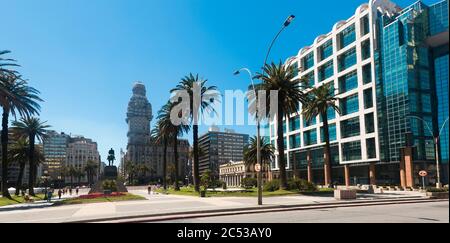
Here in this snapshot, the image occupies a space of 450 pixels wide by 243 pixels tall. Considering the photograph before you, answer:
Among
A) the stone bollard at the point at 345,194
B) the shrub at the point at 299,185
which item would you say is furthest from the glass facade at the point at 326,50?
the stone bollard at the point at 345,194

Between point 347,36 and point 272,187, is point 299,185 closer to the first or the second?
point 272,187

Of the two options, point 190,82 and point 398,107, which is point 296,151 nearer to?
point 398,107

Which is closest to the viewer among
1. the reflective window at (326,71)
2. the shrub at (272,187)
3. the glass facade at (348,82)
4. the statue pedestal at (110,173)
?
the shrub at (272,187)

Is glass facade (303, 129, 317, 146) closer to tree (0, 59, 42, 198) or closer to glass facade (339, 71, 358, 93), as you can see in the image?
glass facade (339, 71, 358, 93)

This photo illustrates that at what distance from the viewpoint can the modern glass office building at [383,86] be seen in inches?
2549

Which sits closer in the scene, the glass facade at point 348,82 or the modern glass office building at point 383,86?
the modern glass office building at point 383,86

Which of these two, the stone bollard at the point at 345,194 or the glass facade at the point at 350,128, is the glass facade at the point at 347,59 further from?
the stone bollard at the point at 345,194

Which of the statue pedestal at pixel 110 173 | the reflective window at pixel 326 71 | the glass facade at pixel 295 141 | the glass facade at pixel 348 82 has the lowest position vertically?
the statue pedestal at pixel 110 173

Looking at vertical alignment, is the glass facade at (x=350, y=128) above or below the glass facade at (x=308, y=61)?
below

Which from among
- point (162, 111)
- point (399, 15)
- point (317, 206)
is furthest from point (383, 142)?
point (317, 206)

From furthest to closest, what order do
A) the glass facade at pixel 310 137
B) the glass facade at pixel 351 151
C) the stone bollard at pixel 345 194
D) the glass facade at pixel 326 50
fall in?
the glass facade at pixel 310 137
the glass facade at pixel 326 50
the glass facade at pixel 351 151
the stone bollard at pixel 345 194

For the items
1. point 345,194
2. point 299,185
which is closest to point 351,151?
point 299,185

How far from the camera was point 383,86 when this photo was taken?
70562mm
